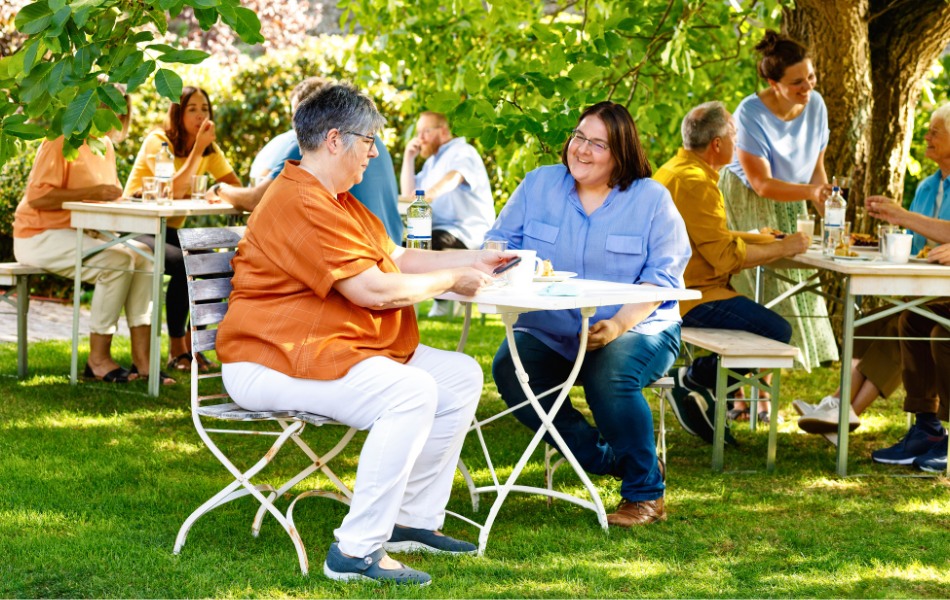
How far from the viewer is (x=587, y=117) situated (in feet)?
12.5

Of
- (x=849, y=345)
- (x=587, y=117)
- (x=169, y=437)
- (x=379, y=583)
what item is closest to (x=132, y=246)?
(x=169, y=437)

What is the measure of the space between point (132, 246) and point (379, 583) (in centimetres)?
337

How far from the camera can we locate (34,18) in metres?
3.06

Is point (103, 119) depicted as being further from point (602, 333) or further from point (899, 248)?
point (899, 248)

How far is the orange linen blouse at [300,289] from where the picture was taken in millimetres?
2971

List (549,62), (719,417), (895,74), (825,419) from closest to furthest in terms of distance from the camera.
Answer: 1. (719,417)
2. (825,419)
3. (549,62)
4. (895,74)

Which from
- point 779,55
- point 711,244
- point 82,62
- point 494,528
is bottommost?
point 494,528

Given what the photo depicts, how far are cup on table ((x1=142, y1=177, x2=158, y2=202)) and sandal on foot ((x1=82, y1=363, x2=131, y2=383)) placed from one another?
3.21 feet

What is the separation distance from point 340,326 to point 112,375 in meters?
3.14

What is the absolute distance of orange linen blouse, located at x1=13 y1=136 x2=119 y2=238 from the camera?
545 centimetres

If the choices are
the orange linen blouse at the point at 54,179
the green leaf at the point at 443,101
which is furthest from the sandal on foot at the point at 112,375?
the green leaf at the point at 443,101

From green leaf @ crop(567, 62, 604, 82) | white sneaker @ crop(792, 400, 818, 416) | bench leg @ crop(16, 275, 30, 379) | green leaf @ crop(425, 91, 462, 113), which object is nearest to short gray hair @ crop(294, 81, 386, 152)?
green leaf @ crop(425, 91, 462, 113)

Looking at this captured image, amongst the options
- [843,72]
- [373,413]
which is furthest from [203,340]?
[843,72]

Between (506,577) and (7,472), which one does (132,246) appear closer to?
(7,472)
